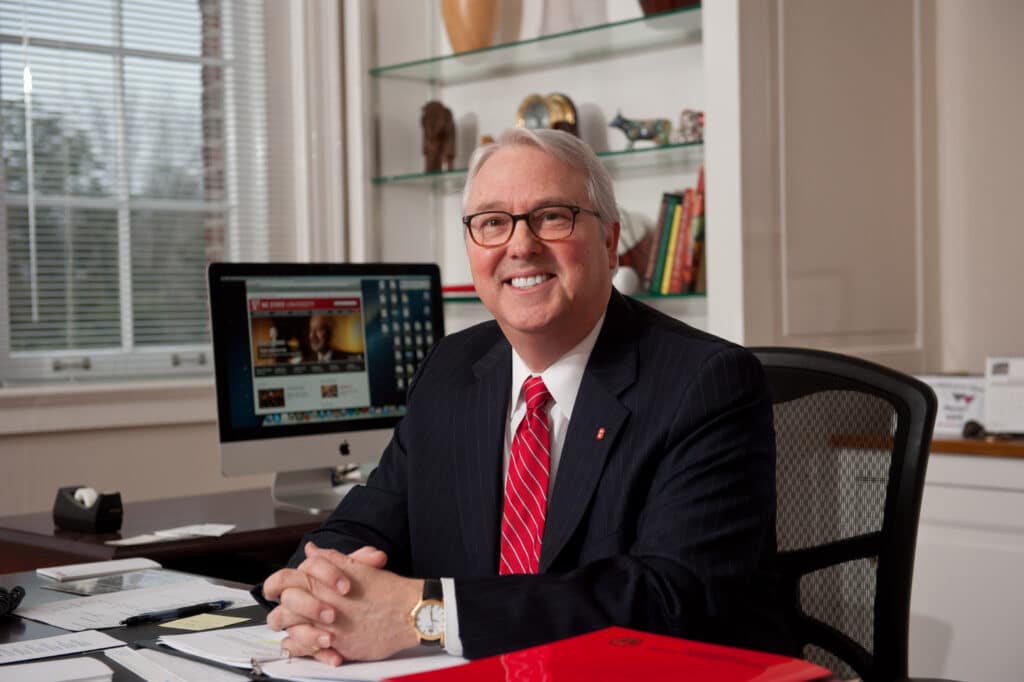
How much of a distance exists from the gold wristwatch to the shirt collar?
417 millimetres

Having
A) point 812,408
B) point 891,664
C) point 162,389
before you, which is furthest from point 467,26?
point 891,664

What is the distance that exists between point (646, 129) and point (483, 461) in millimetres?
1956

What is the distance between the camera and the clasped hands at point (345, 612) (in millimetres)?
1285

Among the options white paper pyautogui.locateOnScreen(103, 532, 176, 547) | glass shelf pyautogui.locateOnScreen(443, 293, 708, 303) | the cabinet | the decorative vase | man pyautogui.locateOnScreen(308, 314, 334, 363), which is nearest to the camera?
white paper pyautogui.locateOnScreen(103, 532, 176, 547)

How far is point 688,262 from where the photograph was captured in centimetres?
326

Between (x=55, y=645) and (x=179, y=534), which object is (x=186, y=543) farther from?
(x=55, y=645)

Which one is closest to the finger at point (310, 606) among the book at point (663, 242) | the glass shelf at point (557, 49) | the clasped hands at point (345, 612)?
the clasped hands at point (345, 612)

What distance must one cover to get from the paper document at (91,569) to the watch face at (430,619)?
2.49 feet

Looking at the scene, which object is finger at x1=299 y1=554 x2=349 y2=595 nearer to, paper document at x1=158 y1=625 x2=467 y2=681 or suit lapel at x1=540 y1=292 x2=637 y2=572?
paper document at x1=158 y1=625 x2=467 y2=681

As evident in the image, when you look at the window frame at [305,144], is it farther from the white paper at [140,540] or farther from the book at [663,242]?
Answer: the white paper at [140,540]

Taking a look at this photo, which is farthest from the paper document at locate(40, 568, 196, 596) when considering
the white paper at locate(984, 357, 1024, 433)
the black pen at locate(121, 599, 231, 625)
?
the white paper at locate(984, 357, 1024, 433)

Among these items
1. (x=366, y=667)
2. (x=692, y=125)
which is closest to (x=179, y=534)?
(x=366, y=667)

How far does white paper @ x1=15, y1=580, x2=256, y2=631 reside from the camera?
1.53m

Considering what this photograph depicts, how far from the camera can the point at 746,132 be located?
3006 mm
